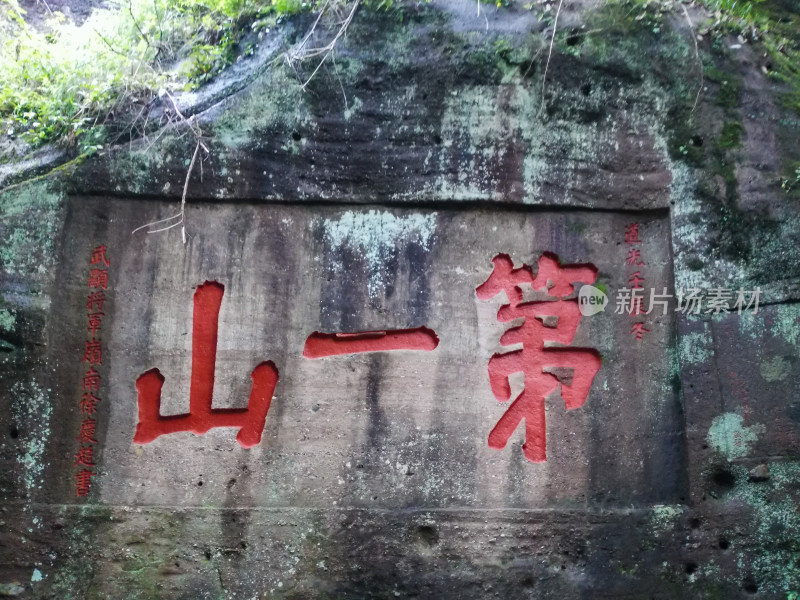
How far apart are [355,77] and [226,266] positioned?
4.60 ft

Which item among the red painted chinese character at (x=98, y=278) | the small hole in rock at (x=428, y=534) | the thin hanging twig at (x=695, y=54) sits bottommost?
the small hole in rock at (x=428, y=534)

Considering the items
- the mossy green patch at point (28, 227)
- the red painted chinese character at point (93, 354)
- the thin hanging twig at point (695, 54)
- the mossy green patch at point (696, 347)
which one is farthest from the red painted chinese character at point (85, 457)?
the thin hanging twig at point (695, 54)

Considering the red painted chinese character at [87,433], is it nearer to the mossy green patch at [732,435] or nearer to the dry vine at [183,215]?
the dry vine at [183,215]

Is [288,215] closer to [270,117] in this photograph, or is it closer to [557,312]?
[270,117]

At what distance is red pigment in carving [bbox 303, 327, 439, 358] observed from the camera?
3506 mm

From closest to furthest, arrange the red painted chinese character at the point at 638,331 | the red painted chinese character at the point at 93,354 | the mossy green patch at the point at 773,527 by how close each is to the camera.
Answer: the mossy green patch at the point at 773,527, the red painted chinese character at the point at 93,354, the red painted chinese character at the point at 638,331

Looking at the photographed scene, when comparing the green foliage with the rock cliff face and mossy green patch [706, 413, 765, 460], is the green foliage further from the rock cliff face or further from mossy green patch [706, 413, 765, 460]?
mossy green patch [706, 413, 765, 460]

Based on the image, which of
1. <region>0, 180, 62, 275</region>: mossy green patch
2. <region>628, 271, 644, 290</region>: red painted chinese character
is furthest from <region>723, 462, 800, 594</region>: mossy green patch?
<region>0, 180, 62, 275</region>: mossy green patch

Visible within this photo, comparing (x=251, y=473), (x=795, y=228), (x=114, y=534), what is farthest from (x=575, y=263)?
(x=114, y=534)

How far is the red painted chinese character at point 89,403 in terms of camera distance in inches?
135

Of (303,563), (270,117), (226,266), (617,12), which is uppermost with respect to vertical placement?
(617,12)

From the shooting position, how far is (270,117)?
362 centimetres

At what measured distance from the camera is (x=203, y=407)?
11.3ft

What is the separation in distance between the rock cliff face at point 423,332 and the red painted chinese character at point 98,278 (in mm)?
48
